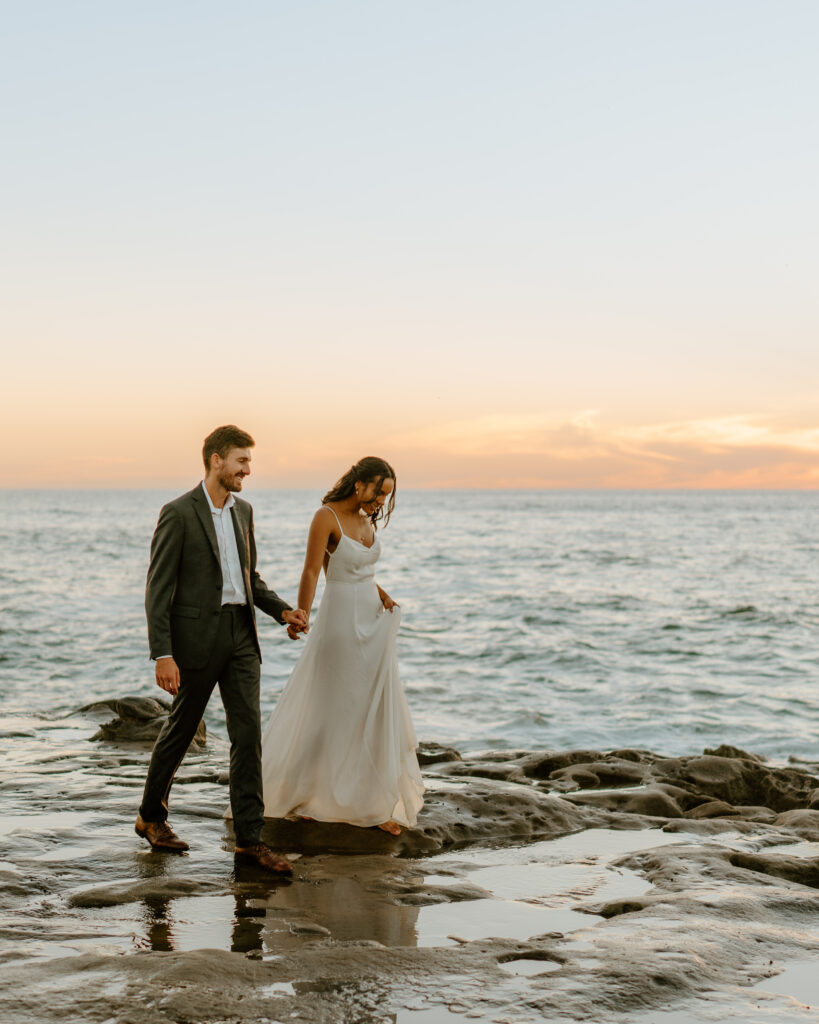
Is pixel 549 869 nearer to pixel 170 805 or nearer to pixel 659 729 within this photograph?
pixel 170 805

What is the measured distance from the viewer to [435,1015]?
3.80 m

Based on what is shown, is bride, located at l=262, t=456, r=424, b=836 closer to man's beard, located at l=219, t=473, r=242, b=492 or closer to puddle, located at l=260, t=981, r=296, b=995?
man's beard, located at l=219, t=473, r=242, b=492

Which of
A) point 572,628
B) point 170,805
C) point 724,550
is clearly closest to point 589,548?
point 724,550

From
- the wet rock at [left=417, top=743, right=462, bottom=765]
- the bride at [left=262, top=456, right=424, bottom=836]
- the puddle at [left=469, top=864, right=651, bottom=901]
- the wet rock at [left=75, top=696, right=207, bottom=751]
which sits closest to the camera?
the puddle at [left=469, top=864, right=651, bottom=901]

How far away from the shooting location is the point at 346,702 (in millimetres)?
6555

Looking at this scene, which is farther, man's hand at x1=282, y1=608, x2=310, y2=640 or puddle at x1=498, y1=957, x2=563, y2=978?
man's hand at x1=282, y1=608, x2=310, y2=640

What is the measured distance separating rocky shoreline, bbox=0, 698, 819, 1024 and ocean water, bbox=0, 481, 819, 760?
4.35 metres

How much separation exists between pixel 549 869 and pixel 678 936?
Result: 1360mm

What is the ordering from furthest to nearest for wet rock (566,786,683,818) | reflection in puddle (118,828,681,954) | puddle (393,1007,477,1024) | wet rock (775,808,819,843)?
wet rock (566,786,683,818), wet rock (775,808,819,843), reflection in puddle (118,828,681,954), puddle (393,1007,477,1024)

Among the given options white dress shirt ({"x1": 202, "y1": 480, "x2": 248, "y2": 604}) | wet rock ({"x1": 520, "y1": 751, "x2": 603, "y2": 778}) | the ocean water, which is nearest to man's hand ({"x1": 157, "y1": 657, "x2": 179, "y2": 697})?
white dress shirt ({"x1": 202, "y1": 480, "x2": 248, "y2": 604})

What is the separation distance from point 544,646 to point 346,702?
42.7ft

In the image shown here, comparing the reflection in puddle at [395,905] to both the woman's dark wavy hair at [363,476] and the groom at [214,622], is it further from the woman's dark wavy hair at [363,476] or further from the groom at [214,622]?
the woman's dark wavy hair at [363,476]

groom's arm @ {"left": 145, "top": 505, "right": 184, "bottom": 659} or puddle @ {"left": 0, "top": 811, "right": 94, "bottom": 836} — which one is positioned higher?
groom's arm @ {"left": 145, "top": 505, "right": 184, "bottom": 659}

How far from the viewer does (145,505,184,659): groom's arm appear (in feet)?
18.5
